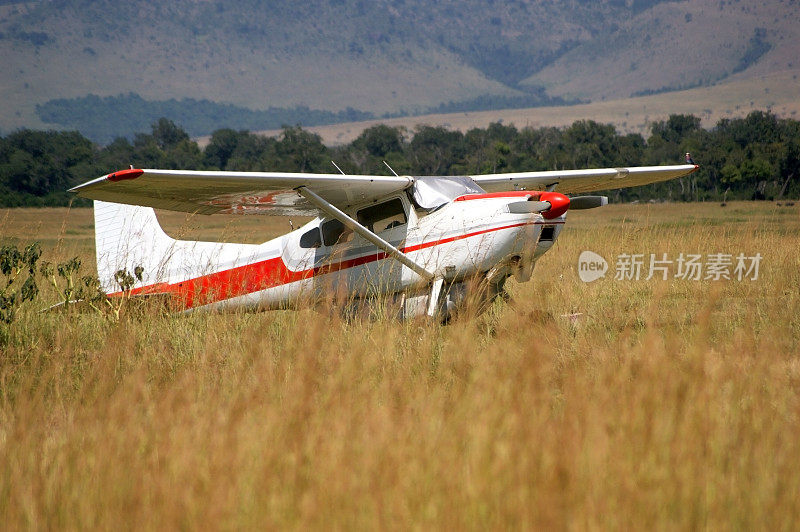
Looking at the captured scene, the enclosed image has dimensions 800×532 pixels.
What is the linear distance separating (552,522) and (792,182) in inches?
2254

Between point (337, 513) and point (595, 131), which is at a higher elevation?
point (595, 131)

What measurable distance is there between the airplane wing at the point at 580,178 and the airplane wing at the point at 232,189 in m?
1.75

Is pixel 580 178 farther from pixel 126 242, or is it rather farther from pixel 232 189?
pixel 126 242

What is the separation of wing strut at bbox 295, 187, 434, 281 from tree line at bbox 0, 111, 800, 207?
43.9 meters

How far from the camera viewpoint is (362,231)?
8.57 meters

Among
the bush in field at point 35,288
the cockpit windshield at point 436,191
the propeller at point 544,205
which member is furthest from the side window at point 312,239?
the propeller at point 544,205

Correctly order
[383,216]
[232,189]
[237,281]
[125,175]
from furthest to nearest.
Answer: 1. [237,281]
2. [383,216]
3. [232,189]
4. [125,175]

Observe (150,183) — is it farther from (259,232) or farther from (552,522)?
(259,232)

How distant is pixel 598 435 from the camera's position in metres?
3.21

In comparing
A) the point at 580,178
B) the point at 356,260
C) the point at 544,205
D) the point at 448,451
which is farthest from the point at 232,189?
the point at 448,451

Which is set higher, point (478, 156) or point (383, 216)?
point (478, 156)

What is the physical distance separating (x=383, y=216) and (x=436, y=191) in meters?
0.73

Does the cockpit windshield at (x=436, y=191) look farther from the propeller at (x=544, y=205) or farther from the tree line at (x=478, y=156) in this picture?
the tree line at (x=478, y=156)

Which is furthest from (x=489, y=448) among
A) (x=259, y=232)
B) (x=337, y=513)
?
(x=259, y=232)
